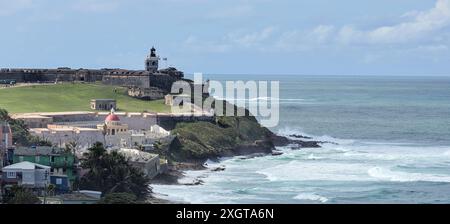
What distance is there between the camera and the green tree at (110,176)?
129ft

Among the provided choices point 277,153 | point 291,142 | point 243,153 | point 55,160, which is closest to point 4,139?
point 55,160

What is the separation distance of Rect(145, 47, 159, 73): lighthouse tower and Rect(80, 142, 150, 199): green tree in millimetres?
54370

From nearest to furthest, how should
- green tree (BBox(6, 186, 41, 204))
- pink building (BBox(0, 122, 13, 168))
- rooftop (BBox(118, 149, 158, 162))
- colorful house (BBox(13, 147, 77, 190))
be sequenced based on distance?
green tree (BBox(6, 186, 41, 204))
colorful house (BBox(13, 147, 77, 190))
pink building (BBox(0, 122, 13, 168))
rooftop (BBox(118, 149, 158, 162))

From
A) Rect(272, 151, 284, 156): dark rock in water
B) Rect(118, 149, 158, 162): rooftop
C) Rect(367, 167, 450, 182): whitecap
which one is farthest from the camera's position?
Rect(272, 151, 284, 156): dark rock in water

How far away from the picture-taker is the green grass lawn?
73.2 m

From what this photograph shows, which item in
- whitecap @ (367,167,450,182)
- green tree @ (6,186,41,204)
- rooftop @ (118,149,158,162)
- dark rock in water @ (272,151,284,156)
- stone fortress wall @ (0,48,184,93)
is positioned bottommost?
dark rock in water @ (272,151,284,156)

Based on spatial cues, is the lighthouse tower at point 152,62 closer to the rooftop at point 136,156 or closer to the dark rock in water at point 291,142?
the dark rock in water at point 291,142

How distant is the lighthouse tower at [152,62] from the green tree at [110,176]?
5437 cm

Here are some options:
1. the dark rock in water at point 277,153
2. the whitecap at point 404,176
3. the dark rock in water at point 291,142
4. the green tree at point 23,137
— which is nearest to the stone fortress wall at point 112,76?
the dark rock in water at point 291,142

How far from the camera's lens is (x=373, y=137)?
81625mm

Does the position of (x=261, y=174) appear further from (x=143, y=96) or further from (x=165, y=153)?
(x=143, y=96)

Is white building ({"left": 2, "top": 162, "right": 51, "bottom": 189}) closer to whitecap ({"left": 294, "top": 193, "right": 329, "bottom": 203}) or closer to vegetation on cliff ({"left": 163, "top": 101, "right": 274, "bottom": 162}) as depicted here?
whitecap ({"left": 294, "top": 193, "right": 329, "bottom": 203})

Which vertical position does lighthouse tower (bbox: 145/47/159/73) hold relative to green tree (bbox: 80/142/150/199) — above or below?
above

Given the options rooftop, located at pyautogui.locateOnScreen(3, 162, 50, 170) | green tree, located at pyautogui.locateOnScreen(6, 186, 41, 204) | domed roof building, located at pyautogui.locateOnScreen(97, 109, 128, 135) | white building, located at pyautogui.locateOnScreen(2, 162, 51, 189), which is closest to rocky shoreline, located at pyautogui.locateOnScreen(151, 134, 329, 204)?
white building, located at pyautogui.locateOnScreen(2, 162, 51, 189)
